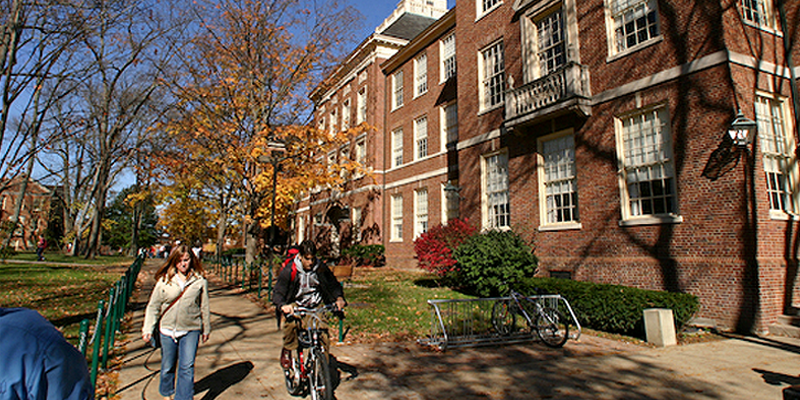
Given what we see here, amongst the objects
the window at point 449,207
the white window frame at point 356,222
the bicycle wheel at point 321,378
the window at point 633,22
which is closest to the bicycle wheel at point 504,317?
the bicycle wheel at point 321,378

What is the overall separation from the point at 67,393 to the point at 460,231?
45.2 feet

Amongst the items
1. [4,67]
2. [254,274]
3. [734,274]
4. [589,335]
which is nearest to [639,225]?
[734,274]

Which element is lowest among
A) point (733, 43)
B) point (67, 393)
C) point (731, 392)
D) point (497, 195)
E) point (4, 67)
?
point (731, 392)

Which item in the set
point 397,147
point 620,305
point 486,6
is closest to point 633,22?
point 486,6

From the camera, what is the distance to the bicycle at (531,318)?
835cm

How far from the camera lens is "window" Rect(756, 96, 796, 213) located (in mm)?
10430

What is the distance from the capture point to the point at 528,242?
1456cm

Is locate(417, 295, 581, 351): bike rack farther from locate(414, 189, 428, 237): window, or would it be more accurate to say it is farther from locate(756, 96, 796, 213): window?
locate(414, 189, 428, 237): window

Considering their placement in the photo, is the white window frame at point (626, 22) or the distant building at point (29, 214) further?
the distant building at point (29, 214)

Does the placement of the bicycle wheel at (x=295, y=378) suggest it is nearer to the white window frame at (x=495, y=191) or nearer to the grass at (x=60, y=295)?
the grass at (x=60, y=295)

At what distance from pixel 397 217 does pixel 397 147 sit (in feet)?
13.7

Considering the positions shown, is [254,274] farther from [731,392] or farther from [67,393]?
[67,393]

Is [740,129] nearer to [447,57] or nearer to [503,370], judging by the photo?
[503,370]

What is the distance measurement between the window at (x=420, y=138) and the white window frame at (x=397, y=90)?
268cm
